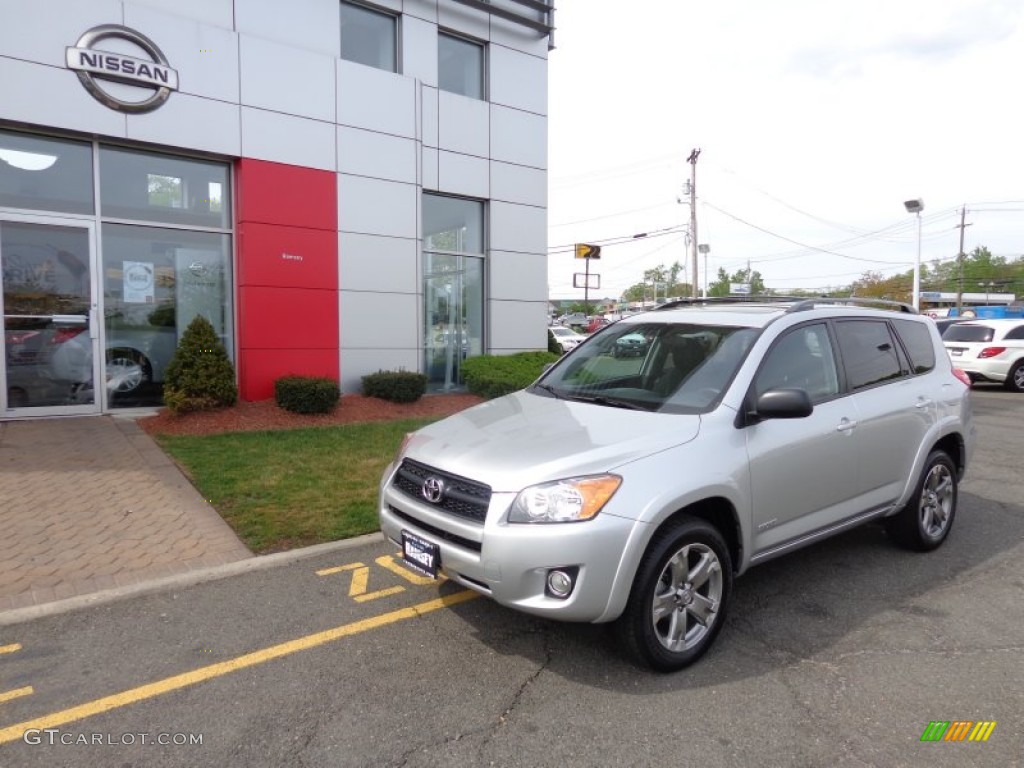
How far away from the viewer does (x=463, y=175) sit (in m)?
12.9

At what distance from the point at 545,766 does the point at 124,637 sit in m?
2.43

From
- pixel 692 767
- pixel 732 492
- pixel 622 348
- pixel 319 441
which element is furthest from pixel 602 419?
pixel 319 441

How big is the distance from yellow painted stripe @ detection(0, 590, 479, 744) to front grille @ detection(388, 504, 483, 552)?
657mm

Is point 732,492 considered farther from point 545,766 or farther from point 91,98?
point 91,98

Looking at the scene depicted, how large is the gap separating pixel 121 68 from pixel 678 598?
32.4 ft

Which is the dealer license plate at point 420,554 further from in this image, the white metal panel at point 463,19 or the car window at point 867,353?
the white metal panel at point 463,19

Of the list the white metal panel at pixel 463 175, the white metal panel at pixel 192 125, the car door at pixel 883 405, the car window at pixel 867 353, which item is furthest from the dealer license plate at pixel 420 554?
the white metal panel at pixel 463 175

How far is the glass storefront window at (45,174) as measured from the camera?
8906mm

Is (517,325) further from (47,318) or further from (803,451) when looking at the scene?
(803,451)

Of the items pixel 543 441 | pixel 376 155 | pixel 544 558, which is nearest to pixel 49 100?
pixel 376 155

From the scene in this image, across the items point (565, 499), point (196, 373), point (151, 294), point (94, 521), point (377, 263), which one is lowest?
point (94, 521)

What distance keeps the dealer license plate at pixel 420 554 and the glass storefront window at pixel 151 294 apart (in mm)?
7930

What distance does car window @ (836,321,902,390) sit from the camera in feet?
14.7

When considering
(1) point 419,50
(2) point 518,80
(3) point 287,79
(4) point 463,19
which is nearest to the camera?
(3) point 287,79
